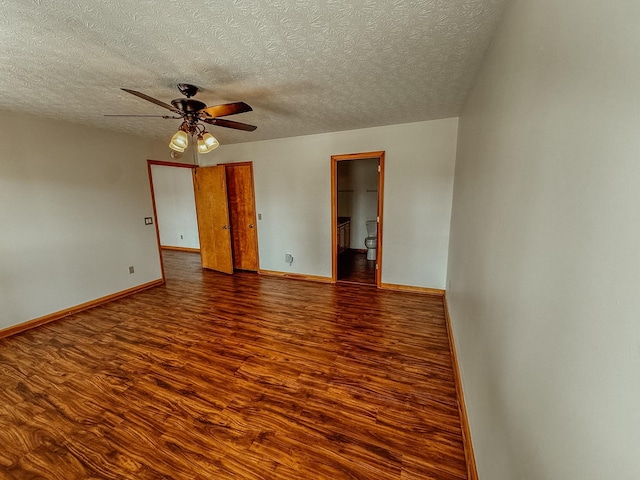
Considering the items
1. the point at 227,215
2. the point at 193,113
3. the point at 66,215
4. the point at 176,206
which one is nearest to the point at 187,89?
the point at 193,113

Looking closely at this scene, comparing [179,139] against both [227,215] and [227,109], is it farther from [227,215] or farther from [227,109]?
[227,215]

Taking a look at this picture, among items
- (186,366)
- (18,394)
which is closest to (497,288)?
(186,366)

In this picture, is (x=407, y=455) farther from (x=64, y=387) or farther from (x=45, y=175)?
(x=45, y=175)

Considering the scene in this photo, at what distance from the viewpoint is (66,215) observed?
10.6ft

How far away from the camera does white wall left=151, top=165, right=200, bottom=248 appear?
21.0 feet

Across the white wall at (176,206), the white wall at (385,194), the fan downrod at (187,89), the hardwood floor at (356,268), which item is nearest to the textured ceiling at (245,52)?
the fan downrod at (187,89)

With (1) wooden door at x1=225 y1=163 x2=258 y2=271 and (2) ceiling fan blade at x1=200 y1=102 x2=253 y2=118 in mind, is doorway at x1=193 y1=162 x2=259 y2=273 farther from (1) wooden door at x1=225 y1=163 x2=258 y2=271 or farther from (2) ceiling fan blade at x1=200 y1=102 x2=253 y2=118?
(2) ceiling fan blade at x1=200 y1=102 x2=253 y2=118

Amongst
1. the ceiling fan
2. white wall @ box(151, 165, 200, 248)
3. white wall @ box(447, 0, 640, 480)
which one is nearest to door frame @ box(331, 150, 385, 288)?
the ceiling fan

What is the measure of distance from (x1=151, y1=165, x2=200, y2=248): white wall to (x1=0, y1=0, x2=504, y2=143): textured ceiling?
3.64m

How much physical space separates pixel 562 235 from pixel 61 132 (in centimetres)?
474

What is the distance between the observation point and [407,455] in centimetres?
143

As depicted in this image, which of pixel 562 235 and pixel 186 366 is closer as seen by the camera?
pixel 562 235

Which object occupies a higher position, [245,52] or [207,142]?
[245,52]

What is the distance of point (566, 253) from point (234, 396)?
2079 mm
